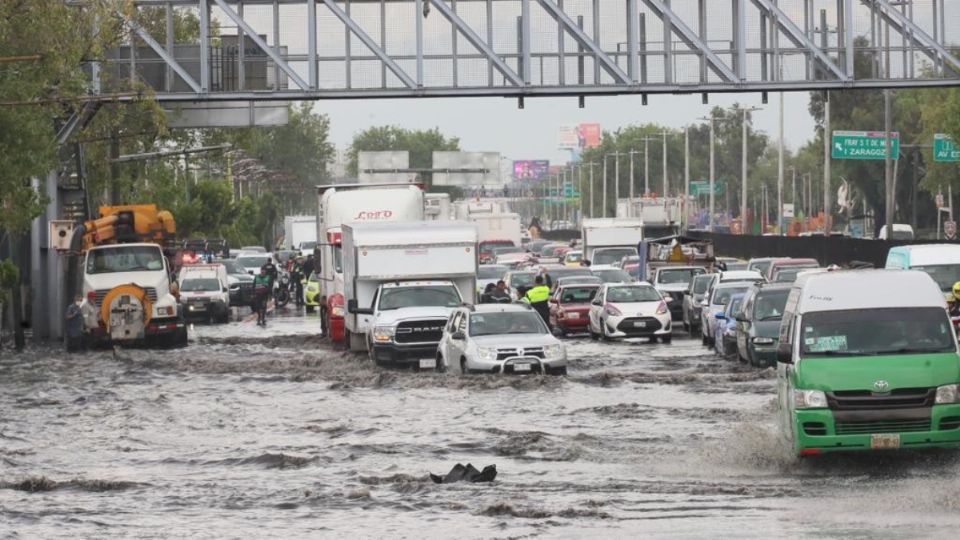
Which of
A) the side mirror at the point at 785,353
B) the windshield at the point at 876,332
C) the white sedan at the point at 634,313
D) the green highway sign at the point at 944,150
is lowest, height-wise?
the white sedan at the point at 634,313

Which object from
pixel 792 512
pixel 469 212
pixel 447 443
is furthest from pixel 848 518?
pixel 469 212

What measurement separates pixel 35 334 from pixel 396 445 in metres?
29.8

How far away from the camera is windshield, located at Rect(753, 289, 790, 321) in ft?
117

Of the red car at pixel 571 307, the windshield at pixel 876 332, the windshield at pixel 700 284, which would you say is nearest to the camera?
the windshield at pixel 876 332

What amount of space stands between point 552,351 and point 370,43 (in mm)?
14544

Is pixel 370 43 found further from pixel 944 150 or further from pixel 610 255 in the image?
pixel 944 150

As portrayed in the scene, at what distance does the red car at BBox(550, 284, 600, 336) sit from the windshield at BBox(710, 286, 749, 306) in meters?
7.76

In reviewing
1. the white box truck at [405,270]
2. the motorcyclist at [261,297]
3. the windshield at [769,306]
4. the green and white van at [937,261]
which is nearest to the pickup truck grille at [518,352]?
the windshield at [769,306]

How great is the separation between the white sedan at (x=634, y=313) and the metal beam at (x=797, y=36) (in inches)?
258

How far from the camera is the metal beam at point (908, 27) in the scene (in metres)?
45.9

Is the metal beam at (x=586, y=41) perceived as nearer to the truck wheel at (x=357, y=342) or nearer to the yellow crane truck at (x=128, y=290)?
the truck wheel at (x=357, y=342)

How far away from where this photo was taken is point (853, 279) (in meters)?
20.3

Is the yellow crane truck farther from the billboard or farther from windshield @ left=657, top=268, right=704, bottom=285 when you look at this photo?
the billboard

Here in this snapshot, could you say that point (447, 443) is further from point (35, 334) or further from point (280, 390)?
point (35, 334)
